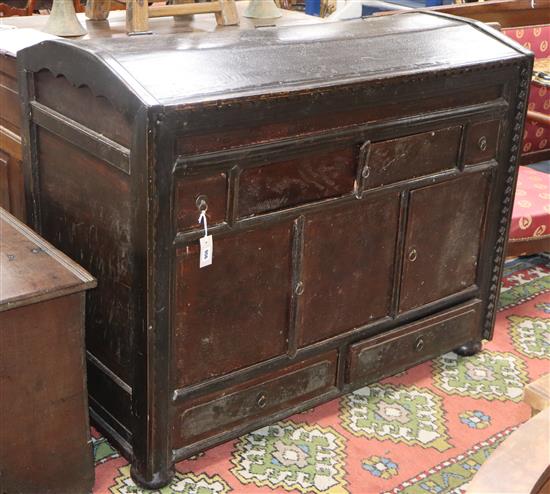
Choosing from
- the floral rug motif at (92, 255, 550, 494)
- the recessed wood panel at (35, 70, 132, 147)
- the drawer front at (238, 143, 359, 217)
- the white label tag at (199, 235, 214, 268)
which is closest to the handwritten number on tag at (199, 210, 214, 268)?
the white label tag at (199, 235, 214, 268)

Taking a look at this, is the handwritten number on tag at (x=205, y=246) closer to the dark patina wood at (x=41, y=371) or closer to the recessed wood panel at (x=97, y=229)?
the recessed wood panel at (x=97, y=229)

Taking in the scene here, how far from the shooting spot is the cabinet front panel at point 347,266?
2.51m

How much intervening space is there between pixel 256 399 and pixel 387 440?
0.47m

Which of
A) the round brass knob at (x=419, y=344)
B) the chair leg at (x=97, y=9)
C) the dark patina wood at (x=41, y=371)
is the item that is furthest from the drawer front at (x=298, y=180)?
the chair leg at (x=97, y=9)

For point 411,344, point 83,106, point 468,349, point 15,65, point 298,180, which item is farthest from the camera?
point 468,349

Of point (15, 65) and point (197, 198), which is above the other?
point (15, 65)

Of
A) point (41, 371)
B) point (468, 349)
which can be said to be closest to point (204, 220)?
point (41, 371)

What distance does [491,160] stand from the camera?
114 inches

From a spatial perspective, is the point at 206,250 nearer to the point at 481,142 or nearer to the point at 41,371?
the point at 41,371

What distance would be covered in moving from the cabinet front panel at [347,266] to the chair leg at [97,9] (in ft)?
3.91

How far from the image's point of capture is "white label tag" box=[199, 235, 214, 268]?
2209 mm

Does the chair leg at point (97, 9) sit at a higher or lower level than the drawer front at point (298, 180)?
higher

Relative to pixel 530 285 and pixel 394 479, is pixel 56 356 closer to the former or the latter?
pixel 394 479

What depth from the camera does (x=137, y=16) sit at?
272 centimetres
